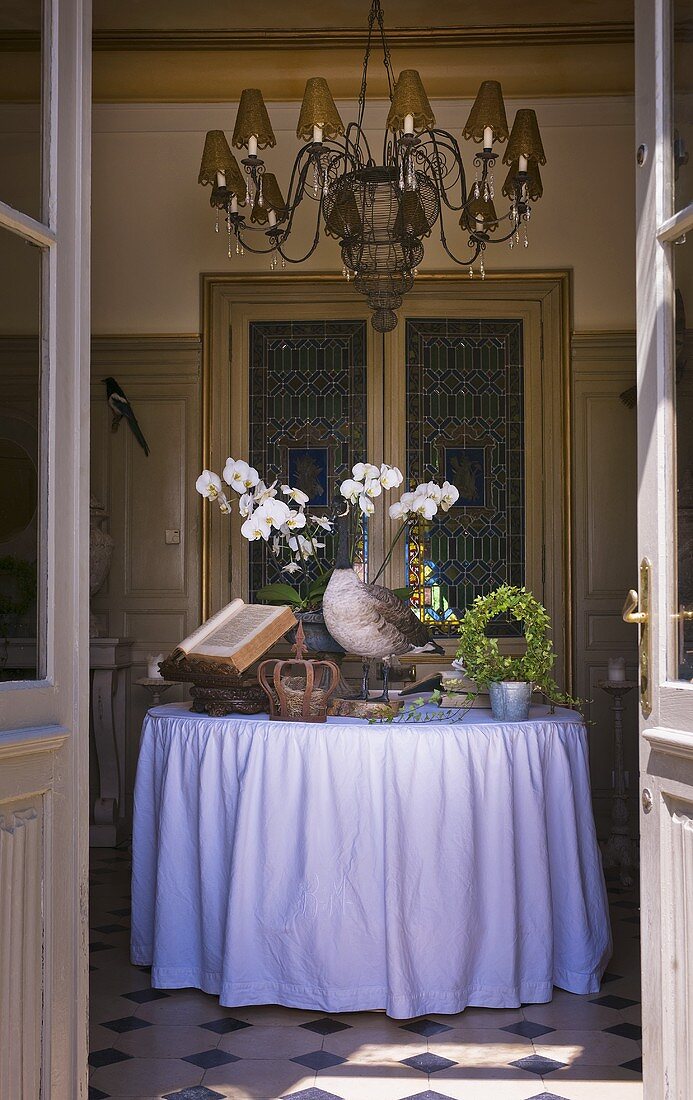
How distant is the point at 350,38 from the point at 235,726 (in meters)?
3.97

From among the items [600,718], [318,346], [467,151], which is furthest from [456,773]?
[467,151]

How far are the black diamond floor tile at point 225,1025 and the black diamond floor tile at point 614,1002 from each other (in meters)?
1.10

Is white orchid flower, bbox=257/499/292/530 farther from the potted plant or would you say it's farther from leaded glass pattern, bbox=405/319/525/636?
leaded glass pattern, bbox=405/319/525/636

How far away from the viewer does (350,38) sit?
5891mm

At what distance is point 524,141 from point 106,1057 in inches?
134

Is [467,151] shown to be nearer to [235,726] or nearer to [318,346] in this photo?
[318,346]

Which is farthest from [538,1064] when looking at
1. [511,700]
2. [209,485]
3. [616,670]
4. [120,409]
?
[120,409]

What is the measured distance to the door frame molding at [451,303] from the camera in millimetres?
6332

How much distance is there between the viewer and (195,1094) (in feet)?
9.52

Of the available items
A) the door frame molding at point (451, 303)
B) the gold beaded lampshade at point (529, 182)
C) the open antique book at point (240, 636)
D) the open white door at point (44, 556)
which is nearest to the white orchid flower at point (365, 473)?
the open antique book at point (240, 636)

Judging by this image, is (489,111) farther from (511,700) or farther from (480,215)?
(511,700)

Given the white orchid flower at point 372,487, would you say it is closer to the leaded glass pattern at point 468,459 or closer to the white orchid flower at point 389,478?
the white orchid flower at point 389,478

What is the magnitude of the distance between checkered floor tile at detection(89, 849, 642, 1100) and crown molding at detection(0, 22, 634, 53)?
15.0 feet

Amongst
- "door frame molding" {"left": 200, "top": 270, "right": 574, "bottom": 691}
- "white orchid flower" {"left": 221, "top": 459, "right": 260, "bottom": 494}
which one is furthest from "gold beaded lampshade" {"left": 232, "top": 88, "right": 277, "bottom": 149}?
"door frame molding" {"left": 200, "top": 270, "right": 574, "bottom": 691}
